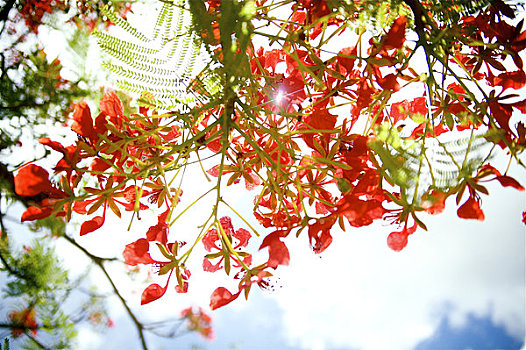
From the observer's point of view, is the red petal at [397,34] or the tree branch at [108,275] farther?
the tree branch at [108,275]

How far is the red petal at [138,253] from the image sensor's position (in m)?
0.56

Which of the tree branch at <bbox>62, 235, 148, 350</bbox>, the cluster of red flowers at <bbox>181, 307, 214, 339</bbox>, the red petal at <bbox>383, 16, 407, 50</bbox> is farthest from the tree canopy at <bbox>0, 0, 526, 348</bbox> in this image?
the cluster of red flowers at <bbox>181, 307, 214, 339</bbox>

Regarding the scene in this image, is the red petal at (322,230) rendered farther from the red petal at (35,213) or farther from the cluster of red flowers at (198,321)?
the cluster of red flowers at (198,321)

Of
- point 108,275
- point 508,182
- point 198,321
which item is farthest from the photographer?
point 198,321

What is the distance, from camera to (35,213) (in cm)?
50

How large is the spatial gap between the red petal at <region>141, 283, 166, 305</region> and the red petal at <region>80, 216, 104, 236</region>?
0.12 m

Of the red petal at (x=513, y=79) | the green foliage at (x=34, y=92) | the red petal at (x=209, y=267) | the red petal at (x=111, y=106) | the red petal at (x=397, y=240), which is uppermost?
the green foliage at (x=34, y=92)

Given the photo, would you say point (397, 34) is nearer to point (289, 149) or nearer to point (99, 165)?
point (289, 149)

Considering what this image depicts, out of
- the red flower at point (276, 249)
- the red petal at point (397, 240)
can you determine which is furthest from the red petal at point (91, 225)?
the red petal at point (397, 240)

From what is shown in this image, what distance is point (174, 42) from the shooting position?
17.3 inches

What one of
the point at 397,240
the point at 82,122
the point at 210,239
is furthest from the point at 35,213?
the point at 397,240

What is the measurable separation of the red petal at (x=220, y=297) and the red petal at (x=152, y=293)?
78 mm

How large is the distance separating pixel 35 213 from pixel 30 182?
4 cm

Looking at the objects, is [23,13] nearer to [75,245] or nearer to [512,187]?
[75,245]
